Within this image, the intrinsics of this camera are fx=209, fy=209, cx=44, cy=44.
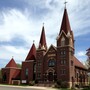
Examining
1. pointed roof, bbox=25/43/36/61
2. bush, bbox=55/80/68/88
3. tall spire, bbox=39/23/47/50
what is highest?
tall spire, bbox=39/23/47/50

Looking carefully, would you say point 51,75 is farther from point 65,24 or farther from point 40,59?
point 65,24

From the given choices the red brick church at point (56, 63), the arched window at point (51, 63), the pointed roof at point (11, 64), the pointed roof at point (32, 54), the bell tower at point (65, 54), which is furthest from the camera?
the pointed roof at point (11, 64)

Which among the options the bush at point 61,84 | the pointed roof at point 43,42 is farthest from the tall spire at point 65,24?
the bush at point 61,84

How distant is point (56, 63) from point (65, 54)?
3958mm

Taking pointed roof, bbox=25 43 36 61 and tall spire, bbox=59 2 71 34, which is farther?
pointed roof, bbox=25 43 36 61

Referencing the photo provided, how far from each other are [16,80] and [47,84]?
16504 mm

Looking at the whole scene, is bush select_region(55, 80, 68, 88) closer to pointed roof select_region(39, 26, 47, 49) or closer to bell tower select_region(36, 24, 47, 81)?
bell tower select_region(36, 24, 47, 81)

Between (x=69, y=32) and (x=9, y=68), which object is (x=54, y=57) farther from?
(x=9, y=68)

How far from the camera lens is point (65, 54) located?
56781mm

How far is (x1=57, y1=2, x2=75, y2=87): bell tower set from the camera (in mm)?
55406

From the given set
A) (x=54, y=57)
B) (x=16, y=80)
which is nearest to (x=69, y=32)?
(x=54, y=57)

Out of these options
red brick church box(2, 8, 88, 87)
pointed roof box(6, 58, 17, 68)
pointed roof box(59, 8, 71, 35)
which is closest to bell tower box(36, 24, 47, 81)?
red brick church box(2, 8, 88, 87)

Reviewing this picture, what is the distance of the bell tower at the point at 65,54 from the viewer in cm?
5541

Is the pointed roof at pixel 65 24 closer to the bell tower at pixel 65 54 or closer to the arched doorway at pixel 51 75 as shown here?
the bell tower at pixel 65 54
